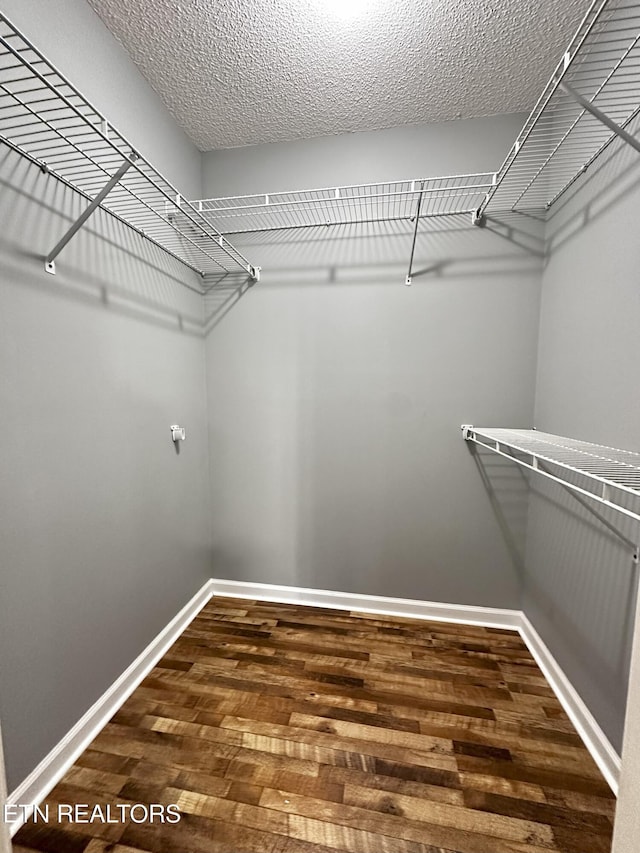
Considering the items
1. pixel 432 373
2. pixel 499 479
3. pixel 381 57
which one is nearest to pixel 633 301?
pixel 432 373

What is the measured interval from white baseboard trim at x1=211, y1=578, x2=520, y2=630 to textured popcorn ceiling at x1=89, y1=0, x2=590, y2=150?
241 centimetres

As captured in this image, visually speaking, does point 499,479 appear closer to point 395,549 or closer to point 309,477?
point 395,549

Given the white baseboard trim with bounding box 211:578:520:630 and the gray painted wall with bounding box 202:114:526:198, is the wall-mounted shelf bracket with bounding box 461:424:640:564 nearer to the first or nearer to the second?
the white baseboard trim with bounding box 211:578:520:630

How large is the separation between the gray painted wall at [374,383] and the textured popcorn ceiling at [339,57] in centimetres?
14

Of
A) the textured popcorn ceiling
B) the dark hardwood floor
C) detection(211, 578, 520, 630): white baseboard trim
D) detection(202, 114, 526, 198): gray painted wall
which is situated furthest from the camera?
detection(211, 578, 520, 630): white baseboard trim

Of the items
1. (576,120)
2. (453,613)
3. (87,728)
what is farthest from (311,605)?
(576,120)

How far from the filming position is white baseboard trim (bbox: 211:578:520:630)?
6.08 feet

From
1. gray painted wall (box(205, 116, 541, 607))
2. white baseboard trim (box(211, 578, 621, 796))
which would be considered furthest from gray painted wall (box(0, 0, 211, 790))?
white baseboard trim (box(211, 578, 621, 796))

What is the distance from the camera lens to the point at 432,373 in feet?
5.92

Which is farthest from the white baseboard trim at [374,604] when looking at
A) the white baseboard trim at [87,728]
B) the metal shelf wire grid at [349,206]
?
the metal shelf wire grid at [349,206]

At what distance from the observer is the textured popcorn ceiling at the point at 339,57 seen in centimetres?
121

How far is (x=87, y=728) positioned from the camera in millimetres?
1233

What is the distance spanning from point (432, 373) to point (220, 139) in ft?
5.31

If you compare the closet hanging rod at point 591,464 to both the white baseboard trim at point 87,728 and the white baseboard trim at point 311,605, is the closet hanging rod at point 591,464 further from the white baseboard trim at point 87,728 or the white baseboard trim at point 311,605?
the white baseboard trim at point 87,728
